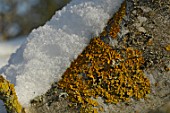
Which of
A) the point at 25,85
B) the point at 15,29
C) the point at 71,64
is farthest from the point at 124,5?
the point at 15,29

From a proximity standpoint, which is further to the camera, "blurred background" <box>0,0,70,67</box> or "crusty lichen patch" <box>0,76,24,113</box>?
"blurred background" <box>0,0,70,67</box>

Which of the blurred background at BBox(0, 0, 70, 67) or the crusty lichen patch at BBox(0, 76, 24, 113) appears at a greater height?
the blurred background at BBox(0, 0, 70, 67)

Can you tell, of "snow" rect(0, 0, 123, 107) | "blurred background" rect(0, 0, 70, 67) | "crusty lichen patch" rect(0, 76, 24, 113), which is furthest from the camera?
"blurred background" rect(0, 0, 70, 67)

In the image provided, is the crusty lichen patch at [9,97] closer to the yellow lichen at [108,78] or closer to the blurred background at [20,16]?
the yellow lichen at [108,78]

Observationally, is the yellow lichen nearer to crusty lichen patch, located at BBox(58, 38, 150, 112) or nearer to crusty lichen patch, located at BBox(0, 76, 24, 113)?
crusty lichen patch, located at BBox(58, 38, 150, 112)

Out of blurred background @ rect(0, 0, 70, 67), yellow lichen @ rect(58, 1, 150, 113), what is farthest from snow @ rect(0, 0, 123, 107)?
blurred background @ rect(0, 0, 70, 67)

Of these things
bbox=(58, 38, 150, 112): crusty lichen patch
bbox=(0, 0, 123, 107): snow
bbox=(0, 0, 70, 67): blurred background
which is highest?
bbox=(0, 0, 70, 67): blurred background

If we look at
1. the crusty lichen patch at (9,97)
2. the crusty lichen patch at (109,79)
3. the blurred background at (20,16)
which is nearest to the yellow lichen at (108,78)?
the crusty lichen patch at (109,79)

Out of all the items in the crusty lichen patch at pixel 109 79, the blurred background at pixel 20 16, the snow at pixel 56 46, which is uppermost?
the blurred background at pixel 20 16
